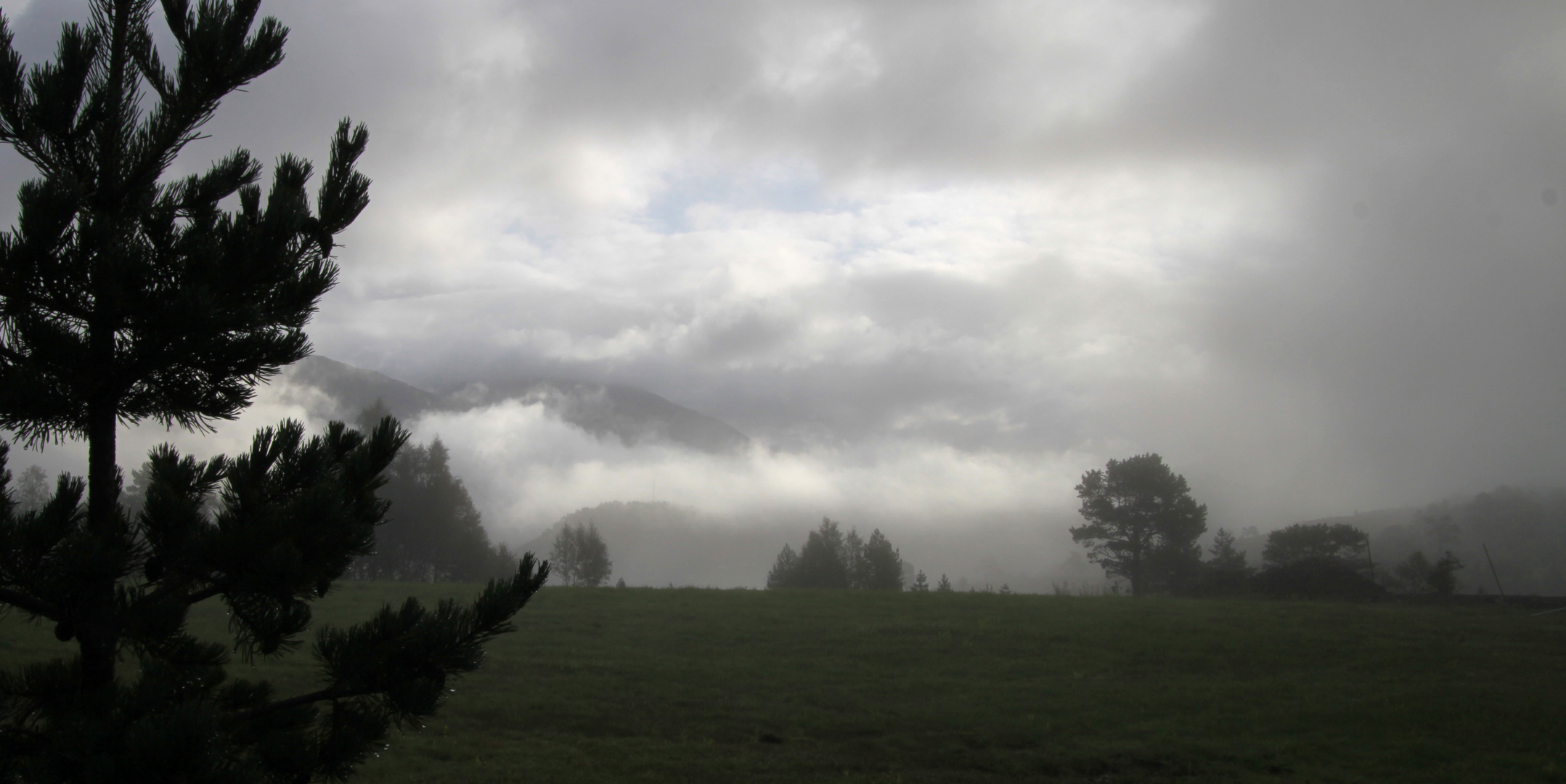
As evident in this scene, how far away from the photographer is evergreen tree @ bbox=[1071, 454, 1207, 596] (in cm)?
4753

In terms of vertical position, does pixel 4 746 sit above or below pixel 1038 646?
above

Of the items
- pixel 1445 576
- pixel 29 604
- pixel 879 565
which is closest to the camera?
pixel 29 604

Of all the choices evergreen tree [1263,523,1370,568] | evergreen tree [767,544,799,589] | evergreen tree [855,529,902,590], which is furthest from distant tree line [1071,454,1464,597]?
evergreen tree [767,544,799,589]

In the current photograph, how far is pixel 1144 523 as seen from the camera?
1893 inches

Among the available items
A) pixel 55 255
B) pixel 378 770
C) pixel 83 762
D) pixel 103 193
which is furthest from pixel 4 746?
pixel 378 770

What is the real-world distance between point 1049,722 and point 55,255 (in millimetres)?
15141

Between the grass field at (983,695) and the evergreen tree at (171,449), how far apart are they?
725cm

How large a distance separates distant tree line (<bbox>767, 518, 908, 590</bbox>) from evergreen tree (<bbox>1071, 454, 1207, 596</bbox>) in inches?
450

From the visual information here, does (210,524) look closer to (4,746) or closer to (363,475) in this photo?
(363,475)

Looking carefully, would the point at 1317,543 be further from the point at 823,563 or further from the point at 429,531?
the point at 429,531

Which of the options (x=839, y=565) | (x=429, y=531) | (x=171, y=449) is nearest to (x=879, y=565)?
(x=839, y=565)

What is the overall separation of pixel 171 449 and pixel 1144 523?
50.8 m

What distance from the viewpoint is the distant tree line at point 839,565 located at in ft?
159

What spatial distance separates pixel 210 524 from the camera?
3.89 meters
